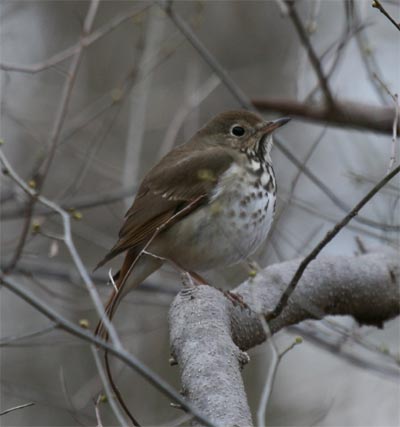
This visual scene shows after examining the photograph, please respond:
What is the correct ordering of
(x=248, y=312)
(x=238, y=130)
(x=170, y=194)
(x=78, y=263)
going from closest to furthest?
(x=78, y=263) → (x=248, y=312) → (x=170, y=194) → (x=238, y=130)

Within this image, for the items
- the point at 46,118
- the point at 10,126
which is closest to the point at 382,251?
the point at 46,118

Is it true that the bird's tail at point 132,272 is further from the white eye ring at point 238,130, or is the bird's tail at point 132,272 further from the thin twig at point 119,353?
the thin twig at point 119,353

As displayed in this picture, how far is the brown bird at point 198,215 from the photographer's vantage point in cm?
448

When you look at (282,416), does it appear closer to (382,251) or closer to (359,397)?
(359,397)

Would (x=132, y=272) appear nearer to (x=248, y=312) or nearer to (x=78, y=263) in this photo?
(x=248, y=312)

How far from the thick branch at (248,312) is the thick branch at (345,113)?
1039 millimetres

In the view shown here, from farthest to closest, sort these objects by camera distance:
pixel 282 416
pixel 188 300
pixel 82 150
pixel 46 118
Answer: pixel 46 118, pixel 82 150, pixel 282 416, pixel 188 300

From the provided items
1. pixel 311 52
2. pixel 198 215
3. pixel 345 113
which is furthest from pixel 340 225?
pixel 345 113

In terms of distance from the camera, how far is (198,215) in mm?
4574

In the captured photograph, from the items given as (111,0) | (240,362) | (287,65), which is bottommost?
(240,362)

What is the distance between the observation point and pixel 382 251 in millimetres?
4938

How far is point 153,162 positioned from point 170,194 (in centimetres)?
435

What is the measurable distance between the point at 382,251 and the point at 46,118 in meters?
4.61

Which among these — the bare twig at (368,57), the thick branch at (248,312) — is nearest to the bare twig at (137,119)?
the bare twig at (368,57)
